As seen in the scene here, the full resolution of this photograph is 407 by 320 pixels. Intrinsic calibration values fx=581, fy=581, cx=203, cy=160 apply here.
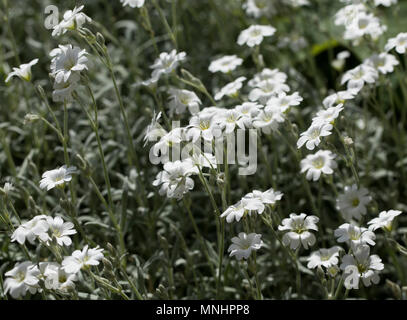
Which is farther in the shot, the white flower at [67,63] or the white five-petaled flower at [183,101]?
the white five-petaled flower at [183,101]

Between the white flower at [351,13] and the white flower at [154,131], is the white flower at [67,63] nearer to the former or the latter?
the white flower at [154,131]

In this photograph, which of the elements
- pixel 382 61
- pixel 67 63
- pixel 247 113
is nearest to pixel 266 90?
pixel 247 113

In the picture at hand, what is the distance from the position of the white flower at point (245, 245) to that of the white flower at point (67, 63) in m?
1.01

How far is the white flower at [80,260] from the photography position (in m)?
2.26

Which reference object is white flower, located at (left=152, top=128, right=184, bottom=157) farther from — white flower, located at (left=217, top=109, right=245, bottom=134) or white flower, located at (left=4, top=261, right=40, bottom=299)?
white flower, located at (left=4, top=261, right=40, bottom=299)

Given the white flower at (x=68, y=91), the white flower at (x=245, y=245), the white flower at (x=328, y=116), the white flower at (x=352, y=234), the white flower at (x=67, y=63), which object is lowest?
the white flower at (x=352, y=234)

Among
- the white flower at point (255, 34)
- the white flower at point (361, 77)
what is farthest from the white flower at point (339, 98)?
the white flower at point (255, 34)

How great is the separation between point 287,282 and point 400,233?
2.51ft

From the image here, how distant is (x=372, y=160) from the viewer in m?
3.77

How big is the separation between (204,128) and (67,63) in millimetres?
680

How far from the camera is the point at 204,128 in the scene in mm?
2623

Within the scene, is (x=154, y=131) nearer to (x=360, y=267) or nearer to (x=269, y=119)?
(x=269, y=119)

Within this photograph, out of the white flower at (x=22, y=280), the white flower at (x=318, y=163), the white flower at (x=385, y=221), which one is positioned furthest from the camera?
the white flower at (x=318, y=163)
